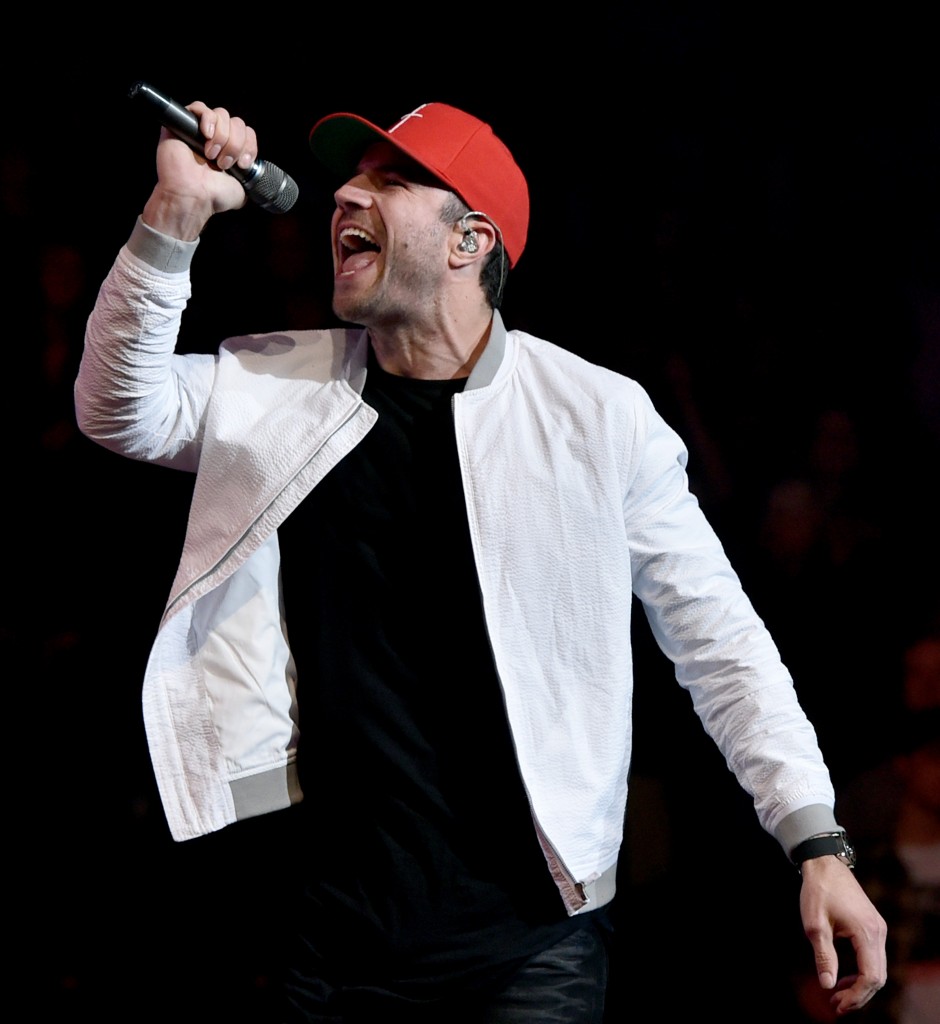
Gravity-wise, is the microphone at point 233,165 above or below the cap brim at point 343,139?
below

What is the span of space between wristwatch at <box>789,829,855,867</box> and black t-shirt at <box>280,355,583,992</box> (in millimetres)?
327

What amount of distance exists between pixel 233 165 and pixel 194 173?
2.0 inches

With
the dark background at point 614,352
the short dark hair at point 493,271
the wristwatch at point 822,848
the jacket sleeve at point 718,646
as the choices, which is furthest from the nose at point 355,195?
the wristwatch at point 822,848

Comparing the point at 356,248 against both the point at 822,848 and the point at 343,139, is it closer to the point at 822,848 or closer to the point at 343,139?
the point at 343,139

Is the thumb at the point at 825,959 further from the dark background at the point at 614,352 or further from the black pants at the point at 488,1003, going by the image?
the dark background at the point at 614,352

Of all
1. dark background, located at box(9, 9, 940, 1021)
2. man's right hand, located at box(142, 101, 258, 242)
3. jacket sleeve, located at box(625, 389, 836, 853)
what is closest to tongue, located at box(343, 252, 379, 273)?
man's right hand, located at box(142, 101, 258, 242)

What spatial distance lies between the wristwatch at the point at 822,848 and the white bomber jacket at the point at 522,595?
3 cm

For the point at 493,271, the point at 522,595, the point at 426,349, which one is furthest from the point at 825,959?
the point at 493,271

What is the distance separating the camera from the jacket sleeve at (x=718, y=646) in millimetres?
1367

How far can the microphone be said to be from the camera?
47.6 inches

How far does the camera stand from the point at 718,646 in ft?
4.76

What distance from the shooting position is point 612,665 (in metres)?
1.46

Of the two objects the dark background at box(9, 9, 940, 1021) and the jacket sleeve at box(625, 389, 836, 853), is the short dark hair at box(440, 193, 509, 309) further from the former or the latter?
the dark background at box(9, 9, 940, 1021)

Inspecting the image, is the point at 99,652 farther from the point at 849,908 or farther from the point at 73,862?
the point at 849,908
